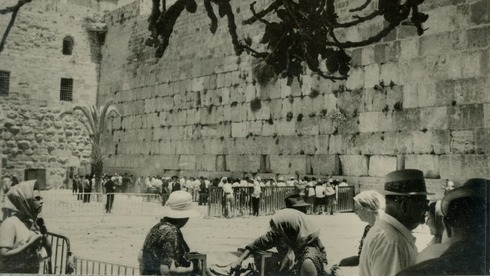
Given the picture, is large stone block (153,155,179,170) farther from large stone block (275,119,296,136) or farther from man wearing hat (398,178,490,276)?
man wearing hat (398,178,490,276)

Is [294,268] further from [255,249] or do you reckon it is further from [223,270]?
[223,270]

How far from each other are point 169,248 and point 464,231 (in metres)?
1.71

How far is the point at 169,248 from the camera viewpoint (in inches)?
133

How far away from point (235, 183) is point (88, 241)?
20.9ft

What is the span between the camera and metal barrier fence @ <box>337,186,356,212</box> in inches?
484

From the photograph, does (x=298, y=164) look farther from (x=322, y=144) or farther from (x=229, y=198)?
(x=229, y=198)

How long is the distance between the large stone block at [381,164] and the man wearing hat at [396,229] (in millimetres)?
8880

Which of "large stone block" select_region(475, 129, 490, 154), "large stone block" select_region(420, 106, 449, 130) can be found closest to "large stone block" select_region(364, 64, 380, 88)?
"large stone block" select_region(420, 106, 449, 130)

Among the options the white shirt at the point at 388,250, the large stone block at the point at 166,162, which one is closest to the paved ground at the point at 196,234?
the white shirt at the point at 388,250

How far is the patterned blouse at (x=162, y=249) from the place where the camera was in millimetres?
3395

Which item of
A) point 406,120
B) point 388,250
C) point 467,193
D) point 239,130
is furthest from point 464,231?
point 239,130

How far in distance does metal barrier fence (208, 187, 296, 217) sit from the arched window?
10307 millimetres

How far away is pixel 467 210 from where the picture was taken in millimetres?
2525

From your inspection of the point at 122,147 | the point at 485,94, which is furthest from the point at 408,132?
the point at 122,147
